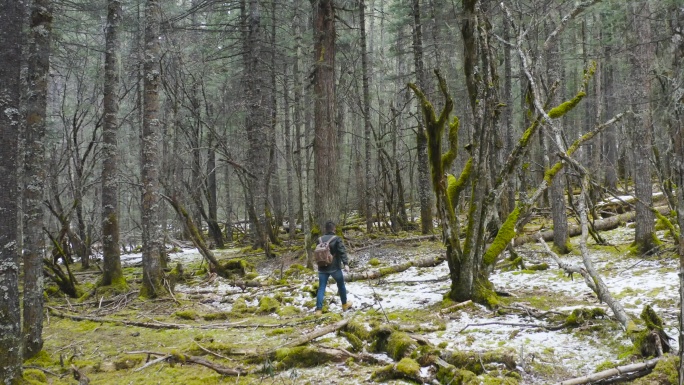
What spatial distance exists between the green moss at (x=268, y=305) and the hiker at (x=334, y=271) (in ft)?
3.01

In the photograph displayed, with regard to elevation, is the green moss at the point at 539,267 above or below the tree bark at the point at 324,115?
below

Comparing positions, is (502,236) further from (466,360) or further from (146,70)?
(146,70)

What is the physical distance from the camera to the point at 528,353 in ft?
15.4

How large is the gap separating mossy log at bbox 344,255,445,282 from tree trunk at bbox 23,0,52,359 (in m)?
5.79

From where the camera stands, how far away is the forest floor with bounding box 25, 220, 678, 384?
4699 millimetres

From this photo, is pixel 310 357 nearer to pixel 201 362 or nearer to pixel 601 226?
pixel 201 362

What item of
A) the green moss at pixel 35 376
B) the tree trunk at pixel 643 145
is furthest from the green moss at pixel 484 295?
the green moss at pixel 35 376

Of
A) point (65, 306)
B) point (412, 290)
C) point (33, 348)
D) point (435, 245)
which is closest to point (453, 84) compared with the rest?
point (435, 245)

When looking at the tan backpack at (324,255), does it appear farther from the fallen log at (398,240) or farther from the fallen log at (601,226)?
the fallen log at (601,226)

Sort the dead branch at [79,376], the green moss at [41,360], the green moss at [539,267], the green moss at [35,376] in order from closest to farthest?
the green moss at [35,376]
the dead branch at [79,376]
the green moss at [41,360]
the green moss at [539,267]

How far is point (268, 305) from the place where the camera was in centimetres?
822

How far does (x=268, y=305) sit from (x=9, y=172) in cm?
498

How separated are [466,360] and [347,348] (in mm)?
1489

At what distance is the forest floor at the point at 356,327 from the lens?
470 cm
